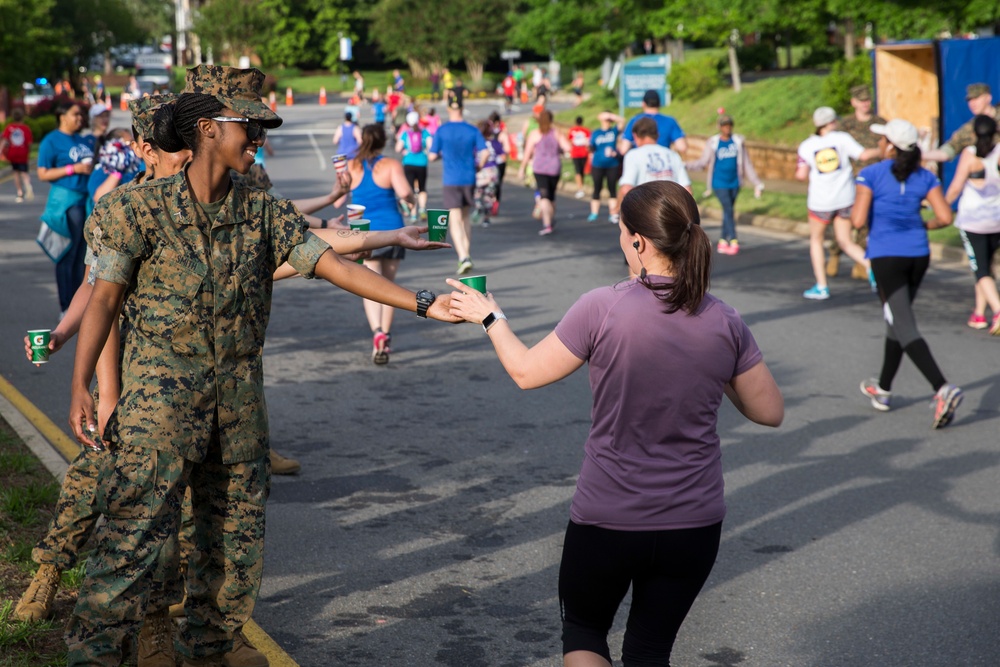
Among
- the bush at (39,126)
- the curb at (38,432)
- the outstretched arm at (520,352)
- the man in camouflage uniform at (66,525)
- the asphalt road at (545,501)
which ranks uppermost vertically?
the bush at (39,126)

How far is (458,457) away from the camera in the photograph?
7.17 meters

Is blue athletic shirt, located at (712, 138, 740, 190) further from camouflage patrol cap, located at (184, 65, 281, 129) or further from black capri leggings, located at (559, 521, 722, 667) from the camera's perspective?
black capri leggings, located at (559, 521, 722, 667)

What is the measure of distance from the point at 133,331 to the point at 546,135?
54.4 feet

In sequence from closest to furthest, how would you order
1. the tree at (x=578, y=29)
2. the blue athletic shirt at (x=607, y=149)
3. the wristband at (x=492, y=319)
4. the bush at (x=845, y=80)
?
the wristband at (x=492, y=319) < the blue athletic shirt at (x=607, y=149) < the bush at (x=845, y=80) < the tree at (x=578, y=29)

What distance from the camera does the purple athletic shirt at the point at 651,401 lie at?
10.4ft

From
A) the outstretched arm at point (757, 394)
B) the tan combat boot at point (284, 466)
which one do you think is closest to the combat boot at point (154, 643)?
the outstretched arm at point (757, 394)

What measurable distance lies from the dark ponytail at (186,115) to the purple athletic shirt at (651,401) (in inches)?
51.7

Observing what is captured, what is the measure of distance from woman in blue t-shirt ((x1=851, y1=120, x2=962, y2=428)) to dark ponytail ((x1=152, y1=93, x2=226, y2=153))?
5.33 meters

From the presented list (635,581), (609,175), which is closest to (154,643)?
(635,581)

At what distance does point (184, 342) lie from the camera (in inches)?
143

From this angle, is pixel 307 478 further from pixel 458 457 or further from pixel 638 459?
pixel 638 459

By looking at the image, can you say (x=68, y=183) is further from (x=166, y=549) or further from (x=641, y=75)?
(x=641, y=75)

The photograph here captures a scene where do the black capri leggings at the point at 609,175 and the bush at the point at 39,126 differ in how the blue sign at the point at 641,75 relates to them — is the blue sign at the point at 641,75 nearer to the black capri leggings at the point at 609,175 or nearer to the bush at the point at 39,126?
the black capri leggings at the point at 609,175

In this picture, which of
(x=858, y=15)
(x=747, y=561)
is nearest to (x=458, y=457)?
(x=747, y=561)
